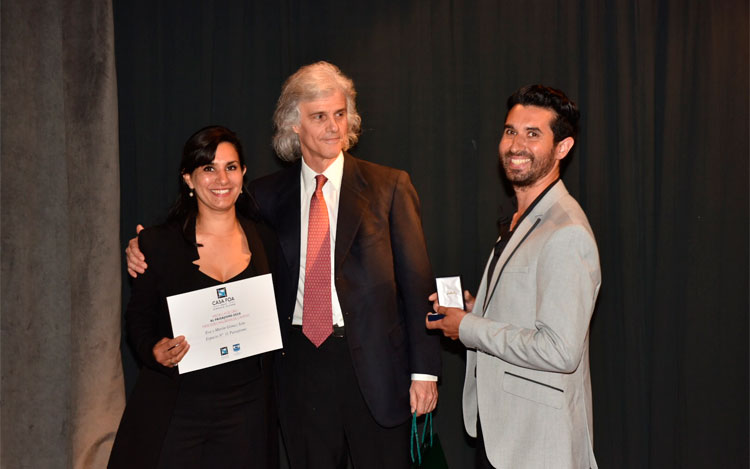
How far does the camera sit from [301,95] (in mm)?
3004

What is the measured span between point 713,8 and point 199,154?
3378mm

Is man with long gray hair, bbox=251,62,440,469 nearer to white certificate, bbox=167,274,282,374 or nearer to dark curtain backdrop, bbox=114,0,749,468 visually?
white certificate, bbox=167,274,282,374

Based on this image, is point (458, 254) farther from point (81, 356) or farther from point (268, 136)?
point (81, 356)

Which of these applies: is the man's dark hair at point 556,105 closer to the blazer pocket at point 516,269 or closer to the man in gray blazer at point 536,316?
the man in gray blazer at point 536,316

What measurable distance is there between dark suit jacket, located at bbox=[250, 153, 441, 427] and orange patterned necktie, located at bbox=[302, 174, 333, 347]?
0.06 m

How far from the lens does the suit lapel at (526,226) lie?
244 centimetres

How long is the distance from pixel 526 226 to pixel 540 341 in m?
0.46

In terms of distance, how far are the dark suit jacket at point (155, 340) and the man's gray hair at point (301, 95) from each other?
676 millimetres

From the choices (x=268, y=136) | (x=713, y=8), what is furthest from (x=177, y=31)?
(x=713, y=8)

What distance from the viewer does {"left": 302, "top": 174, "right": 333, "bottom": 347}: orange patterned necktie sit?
9.08 feet

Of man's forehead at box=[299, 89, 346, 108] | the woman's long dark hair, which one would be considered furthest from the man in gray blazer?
the woman's long dark hair

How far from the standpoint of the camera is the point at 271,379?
284cm

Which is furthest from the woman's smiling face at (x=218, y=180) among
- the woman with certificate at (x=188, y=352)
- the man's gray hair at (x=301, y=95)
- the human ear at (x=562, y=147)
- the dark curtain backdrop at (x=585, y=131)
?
the human ear at (x=562, y=147)

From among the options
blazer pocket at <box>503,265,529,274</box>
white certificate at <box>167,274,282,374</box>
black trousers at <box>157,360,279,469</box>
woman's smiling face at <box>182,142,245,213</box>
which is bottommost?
black trousers at <box>157,360,279,469</box>
